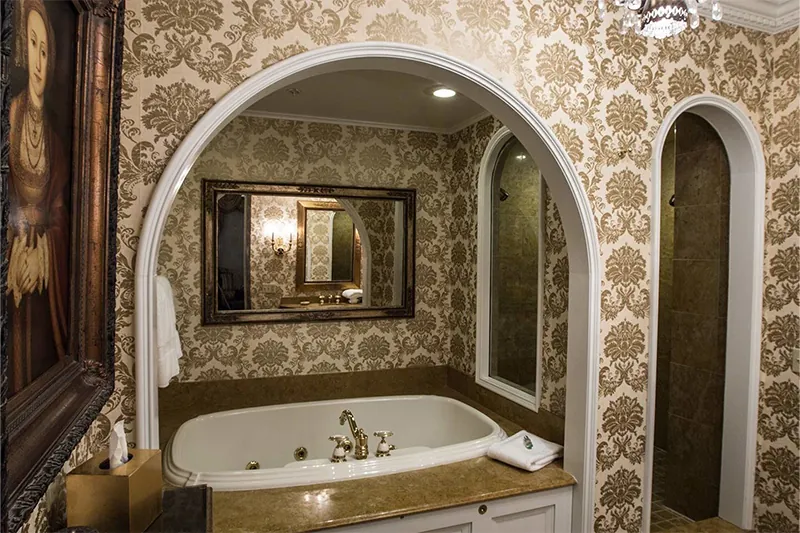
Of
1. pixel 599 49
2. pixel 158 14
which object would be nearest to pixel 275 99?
pixel 158 14

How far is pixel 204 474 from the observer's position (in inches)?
77.3

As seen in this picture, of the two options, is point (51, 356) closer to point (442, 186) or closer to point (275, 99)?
point (275, 99)

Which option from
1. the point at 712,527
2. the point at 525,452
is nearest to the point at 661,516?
the point at 712,527

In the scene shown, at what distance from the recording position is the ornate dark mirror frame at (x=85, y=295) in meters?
0.67

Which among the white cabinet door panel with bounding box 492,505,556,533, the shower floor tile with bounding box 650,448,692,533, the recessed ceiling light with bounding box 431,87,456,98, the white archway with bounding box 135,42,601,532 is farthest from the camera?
the recessed ceiling light with bounding box 431,87,456,98

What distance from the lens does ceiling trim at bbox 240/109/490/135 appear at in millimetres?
3213

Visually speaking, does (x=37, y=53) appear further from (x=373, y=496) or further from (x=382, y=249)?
(x=382, y=249)

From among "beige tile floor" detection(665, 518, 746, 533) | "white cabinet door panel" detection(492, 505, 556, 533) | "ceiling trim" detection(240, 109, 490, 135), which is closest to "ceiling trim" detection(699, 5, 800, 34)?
"ceiling trim" detection(240, 109, 490, 135)

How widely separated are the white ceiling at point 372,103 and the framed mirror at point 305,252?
48 centimetres

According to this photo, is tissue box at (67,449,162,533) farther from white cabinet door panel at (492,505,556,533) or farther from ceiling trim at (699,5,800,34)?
ceiling trim at (699,5,800,34)

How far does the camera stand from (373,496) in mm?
1879

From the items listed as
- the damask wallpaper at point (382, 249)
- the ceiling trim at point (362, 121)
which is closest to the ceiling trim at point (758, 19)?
the ceiling trim at point (362, 121)

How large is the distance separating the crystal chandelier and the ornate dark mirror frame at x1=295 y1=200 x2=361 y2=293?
236 centimetres

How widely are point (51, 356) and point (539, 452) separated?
1.93 meters
